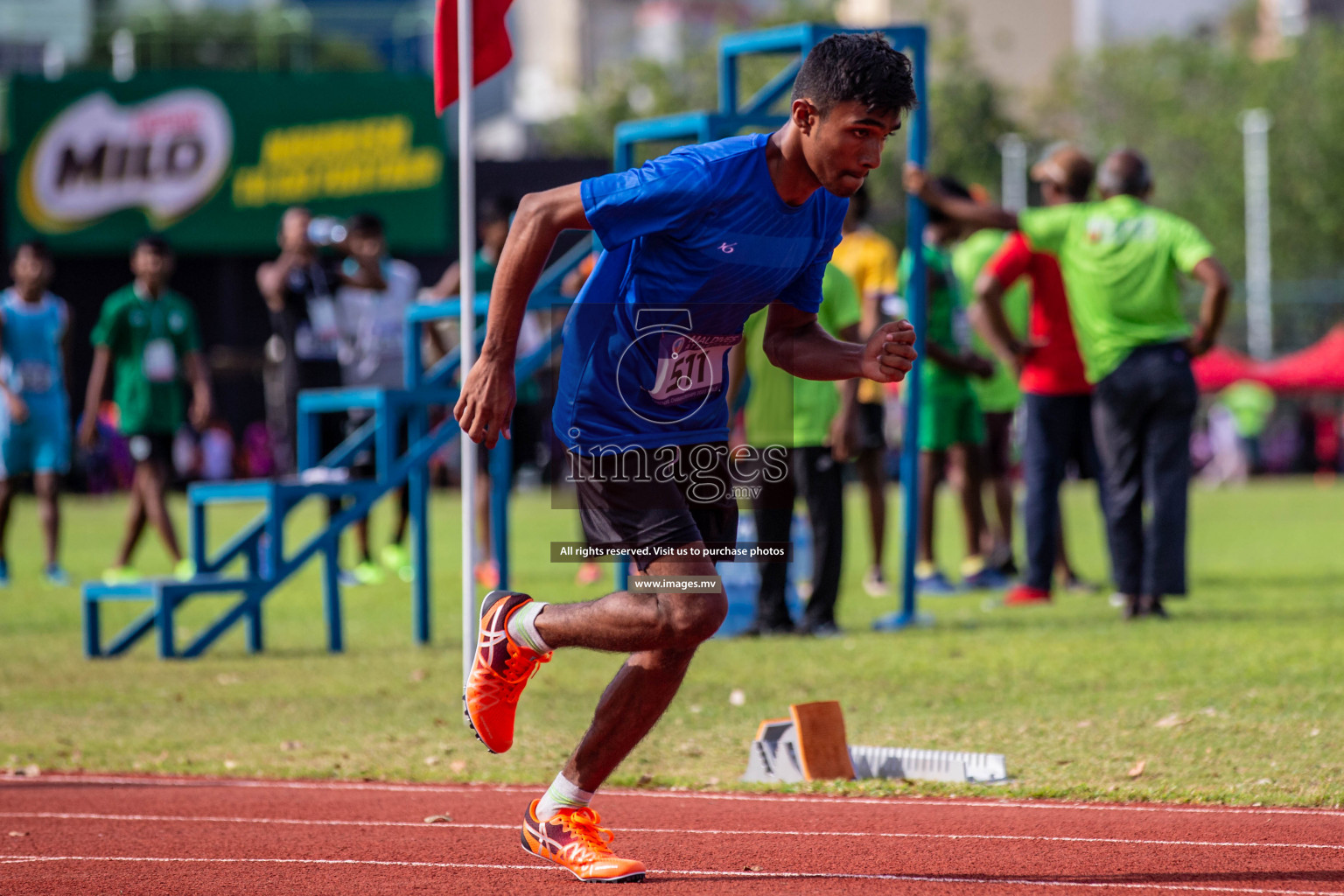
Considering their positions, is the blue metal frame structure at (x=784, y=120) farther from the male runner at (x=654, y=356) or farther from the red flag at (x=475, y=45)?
the male runner at (x=654, y=356)

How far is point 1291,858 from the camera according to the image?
4.83m

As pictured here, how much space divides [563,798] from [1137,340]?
6.00m

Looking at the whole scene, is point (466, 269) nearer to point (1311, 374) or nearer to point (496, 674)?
point (496, 674)

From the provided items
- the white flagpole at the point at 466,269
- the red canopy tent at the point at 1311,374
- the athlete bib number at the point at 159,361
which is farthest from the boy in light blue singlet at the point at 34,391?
the red canopy tent at the point at 1311,374

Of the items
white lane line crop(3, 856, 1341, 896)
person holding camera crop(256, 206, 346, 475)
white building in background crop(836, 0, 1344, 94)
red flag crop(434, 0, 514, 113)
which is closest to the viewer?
white lane line crop(3, 856, 1341, 896)

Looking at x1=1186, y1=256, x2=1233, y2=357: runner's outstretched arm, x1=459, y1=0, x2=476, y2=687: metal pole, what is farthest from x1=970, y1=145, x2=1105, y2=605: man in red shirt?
x1=459, y1=0, x2=476, y2=687: metal pole

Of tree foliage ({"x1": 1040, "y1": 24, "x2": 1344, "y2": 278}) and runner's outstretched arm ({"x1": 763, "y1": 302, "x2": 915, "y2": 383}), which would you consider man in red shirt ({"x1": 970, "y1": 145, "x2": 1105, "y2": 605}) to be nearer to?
runner's outstretched arm ({"x1": 763, "y1": 302, "x2": 915, "y2": 383})

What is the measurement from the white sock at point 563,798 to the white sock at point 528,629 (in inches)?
14.5

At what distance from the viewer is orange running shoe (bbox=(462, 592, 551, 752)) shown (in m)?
4.78

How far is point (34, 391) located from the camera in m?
13.9

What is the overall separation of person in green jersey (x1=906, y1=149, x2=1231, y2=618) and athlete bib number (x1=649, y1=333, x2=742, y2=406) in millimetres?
4965

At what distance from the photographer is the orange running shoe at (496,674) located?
478 centimetres

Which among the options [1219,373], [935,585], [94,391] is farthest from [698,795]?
[1219,373]

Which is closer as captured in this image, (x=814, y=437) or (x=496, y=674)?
(x=496, y=674)
